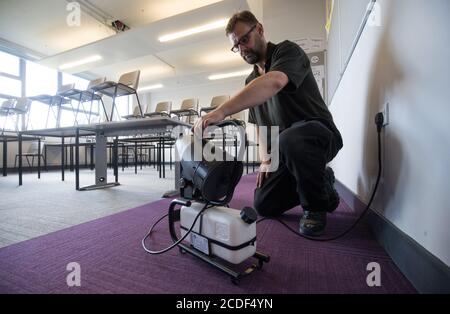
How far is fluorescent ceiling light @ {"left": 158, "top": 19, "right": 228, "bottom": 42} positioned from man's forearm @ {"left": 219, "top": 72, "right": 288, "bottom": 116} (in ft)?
11.6

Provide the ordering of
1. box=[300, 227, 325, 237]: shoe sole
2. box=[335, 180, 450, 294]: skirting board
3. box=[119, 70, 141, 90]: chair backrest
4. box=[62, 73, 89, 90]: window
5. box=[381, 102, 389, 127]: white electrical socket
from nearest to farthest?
1. box=[335, 180, 450, 294]: skirting board
2. box=[381, 102, 389, 127]: white electrical socket
3. box=[300, 227, 325, 237]: shoe sole
4. box=[119, 70, 141, 90]: chair backrest
5. box=[62, 73, 89, 90]: window

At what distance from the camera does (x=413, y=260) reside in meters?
0.54

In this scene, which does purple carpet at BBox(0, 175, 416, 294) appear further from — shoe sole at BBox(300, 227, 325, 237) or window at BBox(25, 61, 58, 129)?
window at BBox(25, 61, 58, 129)

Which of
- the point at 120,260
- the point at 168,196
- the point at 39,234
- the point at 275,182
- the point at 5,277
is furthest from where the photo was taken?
the point at 168,196

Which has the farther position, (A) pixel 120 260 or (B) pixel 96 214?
(B) pixel 96 214

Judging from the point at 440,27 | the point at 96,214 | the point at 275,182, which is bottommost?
the point at 96,214

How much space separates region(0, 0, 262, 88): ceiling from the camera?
12.2 ft

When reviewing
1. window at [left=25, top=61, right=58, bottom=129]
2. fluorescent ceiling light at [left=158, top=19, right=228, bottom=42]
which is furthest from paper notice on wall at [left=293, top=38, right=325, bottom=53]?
window at [left=25, top=61, right=58, bottom=129]

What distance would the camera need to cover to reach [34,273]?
0.59 metres

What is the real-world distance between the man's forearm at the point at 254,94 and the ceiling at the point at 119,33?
10.3 ft

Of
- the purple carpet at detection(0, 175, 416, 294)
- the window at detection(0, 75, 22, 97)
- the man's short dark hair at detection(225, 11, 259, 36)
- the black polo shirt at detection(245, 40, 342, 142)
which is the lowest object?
the purple carpet at detection(0, 175, 416, 294)
